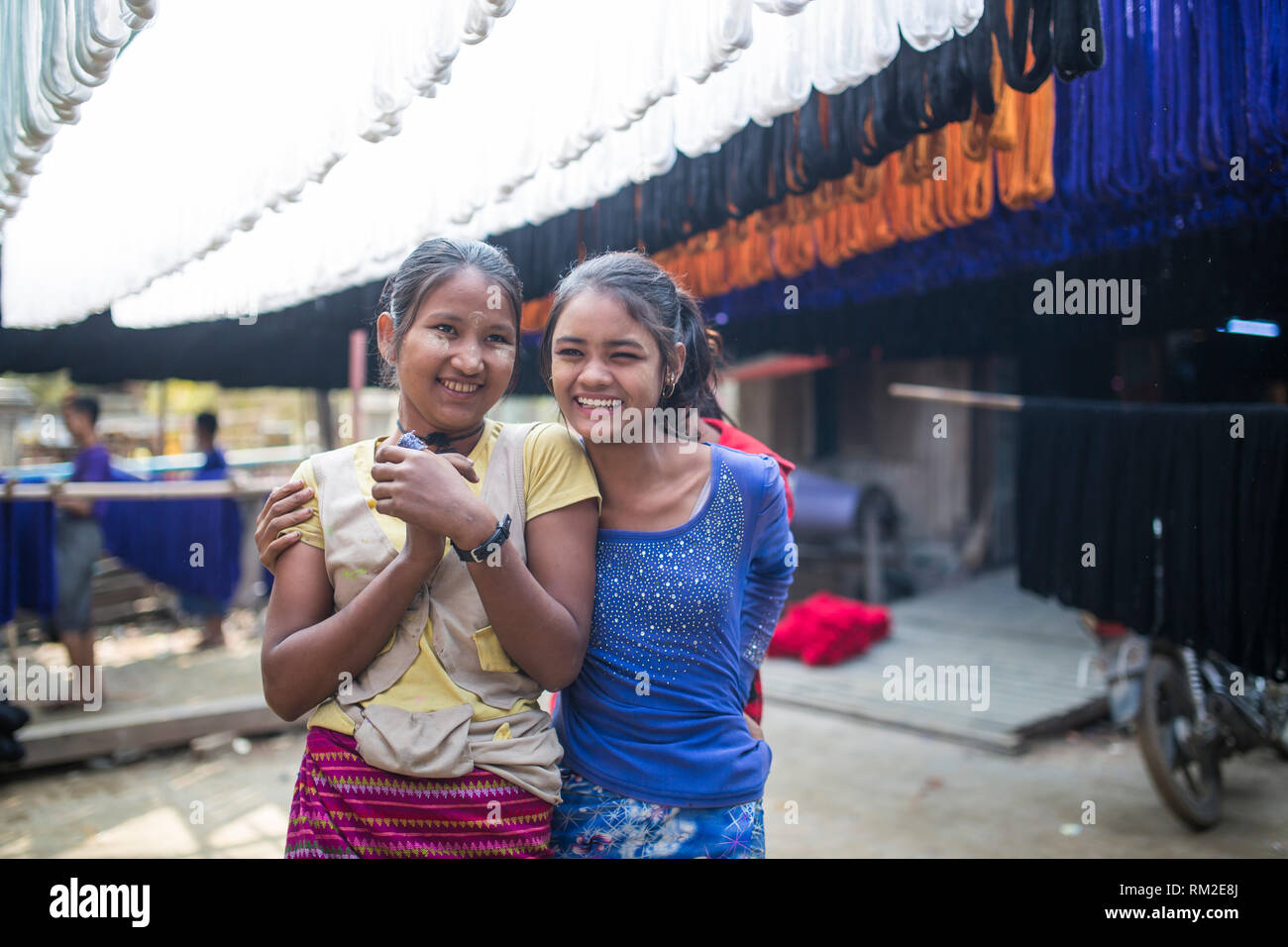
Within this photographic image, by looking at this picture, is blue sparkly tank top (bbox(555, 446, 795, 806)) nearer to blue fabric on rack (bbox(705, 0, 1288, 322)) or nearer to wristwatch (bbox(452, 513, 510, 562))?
wristwatch (bbox(452, 513, 510, 562))

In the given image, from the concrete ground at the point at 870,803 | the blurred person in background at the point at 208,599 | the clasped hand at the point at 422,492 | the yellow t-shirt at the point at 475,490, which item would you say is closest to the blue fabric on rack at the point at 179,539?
the blurred person in background at the point at 208,599

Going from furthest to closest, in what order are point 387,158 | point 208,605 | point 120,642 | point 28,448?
point 28,448 < point 120,642 < point 208,605 < point 387,158

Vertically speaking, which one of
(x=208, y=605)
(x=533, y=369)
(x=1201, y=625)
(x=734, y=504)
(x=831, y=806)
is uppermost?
(x=533, y=369)

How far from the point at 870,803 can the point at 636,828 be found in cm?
309

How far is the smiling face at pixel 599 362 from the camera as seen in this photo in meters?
1.34

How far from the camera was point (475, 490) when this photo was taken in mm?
1292

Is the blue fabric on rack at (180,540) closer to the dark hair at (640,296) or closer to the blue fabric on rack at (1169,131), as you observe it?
the dark hair at (640,296)

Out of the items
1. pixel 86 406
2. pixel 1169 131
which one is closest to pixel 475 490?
pixel 1169 131

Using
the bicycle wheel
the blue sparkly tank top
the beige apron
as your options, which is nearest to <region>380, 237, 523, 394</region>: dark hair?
the beige apron

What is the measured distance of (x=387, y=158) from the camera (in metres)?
2.42

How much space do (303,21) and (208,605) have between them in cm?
608
